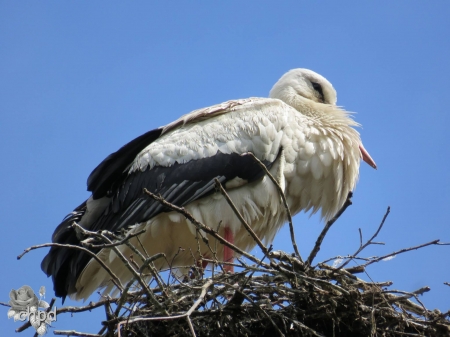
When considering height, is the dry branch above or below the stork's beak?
below

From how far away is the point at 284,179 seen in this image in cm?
572

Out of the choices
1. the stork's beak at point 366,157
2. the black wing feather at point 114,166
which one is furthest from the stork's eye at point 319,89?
the black wing feather at point 114,166

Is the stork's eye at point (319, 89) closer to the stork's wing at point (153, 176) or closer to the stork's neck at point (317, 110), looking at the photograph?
the stork's neck at point (317, 110)

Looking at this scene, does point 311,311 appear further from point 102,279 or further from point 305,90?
point 305,90

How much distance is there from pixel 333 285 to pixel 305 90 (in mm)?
2775

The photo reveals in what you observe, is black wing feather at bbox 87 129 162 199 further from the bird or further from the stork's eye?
the stork's eye

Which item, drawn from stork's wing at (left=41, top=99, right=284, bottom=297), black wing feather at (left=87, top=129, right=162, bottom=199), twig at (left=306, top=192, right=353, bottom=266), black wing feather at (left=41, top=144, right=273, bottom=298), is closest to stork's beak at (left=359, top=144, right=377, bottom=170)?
stork's wing at (left=41, top=99, right=284, bottom=297)

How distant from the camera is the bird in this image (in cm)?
555

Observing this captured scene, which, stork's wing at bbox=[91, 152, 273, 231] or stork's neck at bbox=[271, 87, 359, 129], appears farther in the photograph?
stork's neck at bbox=[271, 87, 359, 129]

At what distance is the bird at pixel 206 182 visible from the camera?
18.2 feet

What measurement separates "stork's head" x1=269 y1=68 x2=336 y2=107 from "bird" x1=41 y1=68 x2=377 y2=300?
2.03 ft

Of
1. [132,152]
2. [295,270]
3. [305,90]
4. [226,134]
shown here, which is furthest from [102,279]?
[305,90]

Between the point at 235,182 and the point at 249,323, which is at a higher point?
the point at 235,182

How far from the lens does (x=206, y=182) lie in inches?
218
